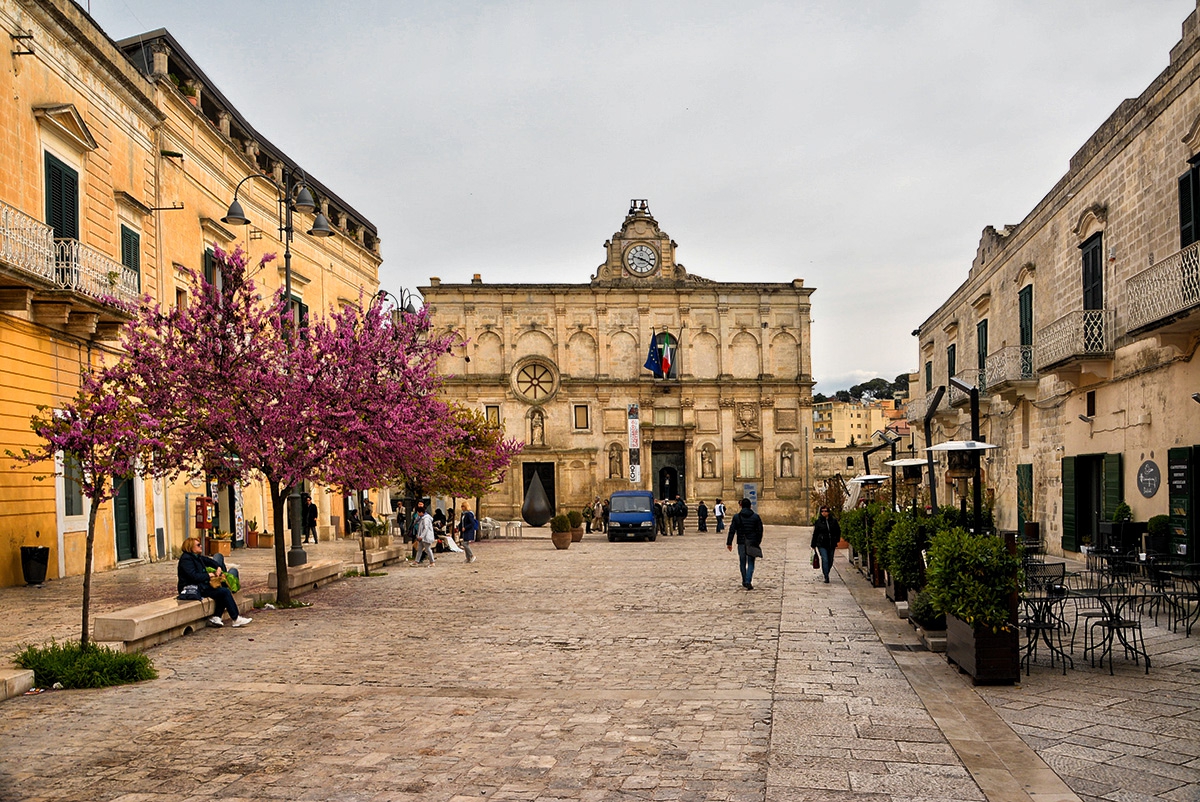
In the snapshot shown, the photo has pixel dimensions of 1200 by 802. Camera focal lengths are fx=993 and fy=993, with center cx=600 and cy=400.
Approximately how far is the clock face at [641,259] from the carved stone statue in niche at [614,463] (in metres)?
9.55

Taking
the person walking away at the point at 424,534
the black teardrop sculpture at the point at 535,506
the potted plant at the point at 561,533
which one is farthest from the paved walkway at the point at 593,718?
the black teardrop sculpture at the point at 535,506

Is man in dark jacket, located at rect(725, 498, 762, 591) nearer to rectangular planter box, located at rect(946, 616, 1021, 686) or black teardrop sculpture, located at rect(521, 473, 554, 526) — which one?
rectangular planter box, located at rect(946, 616, 1021, 686)

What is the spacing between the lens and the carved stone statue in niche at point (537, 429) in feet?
173

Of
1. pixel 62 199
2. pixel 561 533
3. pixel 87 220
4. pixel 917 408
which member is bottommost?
pixel 561 533

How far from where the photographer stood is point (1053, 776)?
6.01m

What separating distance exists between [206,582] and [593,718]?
7049mm

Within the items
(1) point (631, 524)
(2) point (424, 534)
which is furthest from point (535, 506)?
(2) point (424, 534)

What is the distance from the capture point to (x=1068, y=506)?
21.2 metres

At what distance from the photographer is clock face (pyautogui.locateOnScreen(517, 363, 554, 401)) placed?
53.0m

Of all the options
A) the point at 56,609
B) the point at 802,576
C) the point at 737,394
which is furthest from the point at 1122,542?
the point at 737,394

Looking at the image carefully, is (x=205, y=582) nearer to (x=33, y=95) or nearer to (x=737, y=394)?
(x=33, y=95)

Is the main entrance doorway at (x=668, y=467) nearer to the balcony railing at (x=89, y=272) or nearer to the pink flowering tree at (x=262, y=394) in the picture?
the balcony railing at (x=89, y=272)

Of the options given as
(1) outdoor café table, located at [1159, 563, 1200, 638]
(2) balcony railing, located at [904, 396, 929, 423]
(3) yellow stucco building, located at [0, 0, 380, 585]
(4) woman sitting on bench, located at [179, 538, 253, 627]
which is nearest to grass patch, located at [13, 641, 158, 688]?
(3) yellow stucco building, located at [0, 0, 380, 585]

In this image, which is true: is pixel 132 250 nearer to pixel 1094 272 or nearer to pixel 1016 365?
pixel 1094 272
